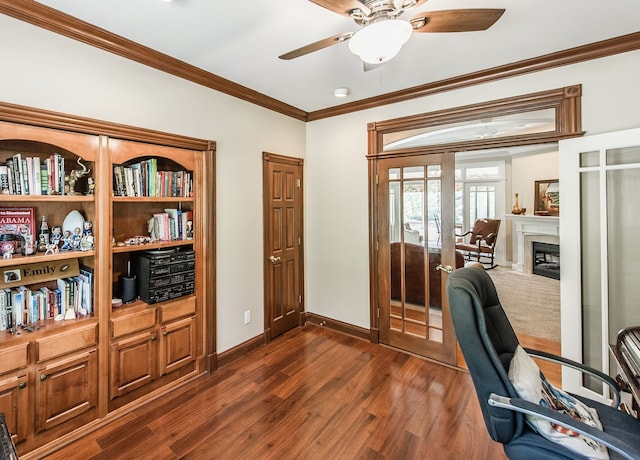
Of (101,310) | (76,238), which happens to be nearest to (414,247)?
(101,310)

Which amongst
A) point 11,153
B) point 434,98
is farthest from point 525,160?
Answer: point 11,153

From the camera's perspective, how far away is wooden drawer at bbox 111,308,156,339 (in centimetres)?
223

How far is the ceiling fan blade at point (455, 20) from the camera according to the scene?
152 centimetres

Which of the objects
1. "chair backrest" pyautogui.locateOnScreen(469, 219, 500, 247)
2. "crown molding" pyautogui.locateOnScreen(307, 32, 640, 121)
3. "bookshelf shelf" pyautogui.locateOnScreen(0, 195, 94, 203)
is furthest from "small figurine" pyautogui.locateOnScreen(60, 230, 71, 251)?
"chair backrest" pyautogui.locateOnScreen(469, 219, 500, 247)

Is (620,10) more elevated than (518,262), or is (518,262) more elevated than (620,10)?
(620,10)

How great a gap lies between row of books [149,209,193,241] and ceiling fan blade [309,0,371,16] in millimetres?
1980

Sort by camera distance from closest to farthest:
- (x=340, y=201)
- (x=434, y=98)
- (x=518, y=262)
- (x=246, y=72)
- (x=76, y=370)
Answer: (x=76, y=370) < (x=246, y=72) < (x=434, y=98) < (x=340, y=201) < (x=518, y=262)

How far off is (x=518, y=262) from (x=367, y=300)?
5335mm

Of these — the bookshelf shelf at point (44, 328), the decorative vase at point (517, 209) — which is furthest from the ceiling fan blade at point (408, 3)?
the decorative vase at point (517, 209)

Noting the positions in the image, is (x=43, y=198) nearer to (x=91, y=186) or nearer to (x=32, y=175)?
(x=32, y=175)

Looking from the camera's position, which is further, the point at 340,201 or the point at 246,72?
the point at 340,201

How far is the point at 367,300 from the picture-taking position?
11.8 feet

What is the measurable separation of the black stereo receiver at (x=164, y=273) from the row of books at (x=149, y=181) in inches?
19.2

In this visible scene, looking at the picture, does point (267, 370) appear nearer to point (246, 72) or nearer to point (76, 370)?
point (76, 370)
